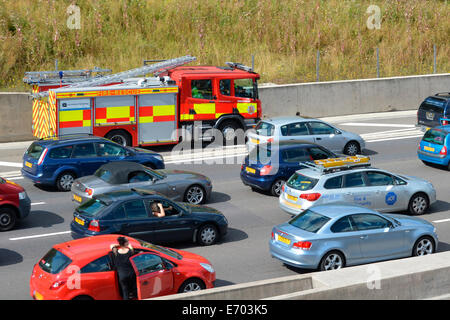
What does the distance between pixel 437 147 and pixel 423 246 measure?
817 cm

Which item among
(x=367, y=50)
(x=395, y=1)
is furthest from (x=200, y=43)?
(x=395, y=1)

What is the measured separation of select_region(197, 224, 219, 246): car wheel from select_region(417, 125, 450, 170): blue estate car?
9538 mm

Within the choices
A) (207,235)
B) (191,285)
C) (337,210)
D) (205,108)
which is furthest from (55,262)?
(205,108)

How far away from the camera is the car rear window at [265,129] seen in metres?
22.0

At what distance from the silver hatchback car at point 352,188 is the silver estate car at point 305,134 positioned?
5026 mm

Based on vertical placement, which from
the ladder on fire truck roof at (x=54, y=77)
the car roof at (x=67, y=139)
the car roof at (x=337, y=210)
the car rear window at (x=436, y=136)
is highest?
the ladder on fire truck roof at (x=54, y=77)

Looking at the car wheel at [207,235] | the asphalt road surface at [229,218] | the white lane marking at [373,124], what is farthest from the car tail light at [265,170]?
the white lane marking at [373,124]

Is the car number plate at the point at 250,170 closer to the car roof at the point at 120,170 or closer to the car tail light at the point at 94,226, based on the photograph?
the car roof at the point at 120,170

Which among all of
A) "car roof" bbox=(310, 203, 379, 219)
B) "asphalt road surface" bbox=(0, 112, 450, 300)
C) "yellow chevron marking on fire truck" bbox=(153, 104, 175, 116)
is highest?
"yellow chevron marking on fire truck" bbox=(153, 104, 175, 116)

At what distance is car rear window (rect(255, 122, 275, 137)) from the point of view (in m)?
22.0

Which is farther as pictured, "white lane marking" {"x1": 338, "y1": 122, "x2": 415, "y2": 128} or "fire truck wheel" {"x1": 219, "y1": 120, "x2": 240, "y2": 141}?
"white lane marking" {"x1": 338, "y1": 122, "x2": 415, "y2": 128}

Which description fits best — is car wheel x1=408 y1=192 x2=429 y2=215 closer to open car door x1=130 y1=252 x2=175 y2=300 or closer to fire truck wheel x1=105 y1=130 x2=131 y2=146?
open car door x1=130 y1=252 x2=175 y2=300

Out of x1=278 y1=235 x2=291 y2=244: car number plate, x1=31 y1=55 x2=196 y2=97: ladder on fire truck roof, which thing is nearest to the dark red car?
x1=278 y1=235 x2=291 y2=244: car number plate

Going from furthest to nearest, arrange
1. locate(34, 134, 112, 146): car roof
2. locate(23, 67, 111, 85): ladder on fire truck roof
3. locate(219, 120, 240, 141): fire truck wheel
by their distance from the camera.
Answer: locate(219, 120, 240, 141): fire truck wheel, locate(23, 67, 111, 85): ladder on fire truck roof, locate(34, 134, 112, 146): car roof
